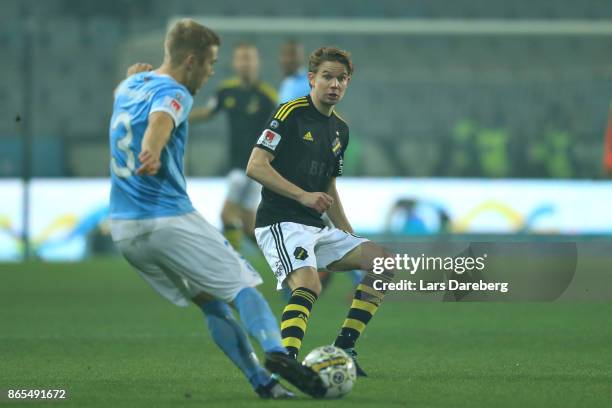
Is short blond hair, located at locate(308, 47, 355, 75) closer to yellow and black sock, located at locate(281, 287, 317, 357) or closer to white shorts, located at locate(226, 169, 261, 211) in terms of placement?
yellow and black sock, located at locate(281, 287, 317, 357)

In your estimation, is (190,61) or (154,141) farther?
(190,61)

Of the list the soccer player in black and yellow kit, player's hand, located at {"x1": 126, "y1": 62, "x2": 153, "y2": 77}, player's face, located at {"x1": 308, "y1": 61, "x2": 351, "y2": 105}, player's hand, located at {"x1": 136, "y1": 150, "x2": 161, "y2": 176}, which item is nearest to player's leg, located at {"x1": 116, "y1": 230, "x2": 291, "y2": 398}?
player's hand, located at {"x1": 136, "y1": 150, "x2": 161, "y2": 176}

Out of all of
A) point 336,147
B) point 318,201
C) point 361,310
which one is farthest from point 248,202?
point 318,201

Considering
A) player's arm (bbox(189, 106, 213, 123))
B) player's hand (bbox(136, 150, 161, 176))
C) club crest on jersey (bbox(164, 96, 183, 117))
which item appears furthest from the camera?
player's arm (bbox(189, 106, 213, 123))

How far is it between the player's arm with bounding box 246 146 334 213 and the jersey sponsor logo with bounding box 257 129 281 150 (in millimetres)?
39

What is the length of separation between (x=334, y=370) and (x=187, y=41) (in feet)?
5.21

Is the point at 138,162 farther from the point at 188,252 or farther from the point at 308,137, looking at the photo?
the point at 308,137

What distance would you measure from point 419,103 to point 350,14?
4330 millimetres

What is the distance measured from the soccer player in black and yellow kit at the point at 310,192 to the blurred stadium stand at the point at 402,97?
10.1 metres

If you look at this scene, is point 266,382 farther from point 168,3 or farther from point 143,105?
point 168,3

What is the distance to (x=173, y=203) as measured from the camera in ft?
17.8

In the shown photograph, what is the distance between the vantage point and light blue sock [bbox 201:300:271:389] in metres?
5.59

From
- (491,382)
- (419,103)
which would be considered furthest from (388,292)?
(419,103)

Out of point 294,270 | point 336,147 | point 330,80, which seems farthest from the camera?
point 336,147
